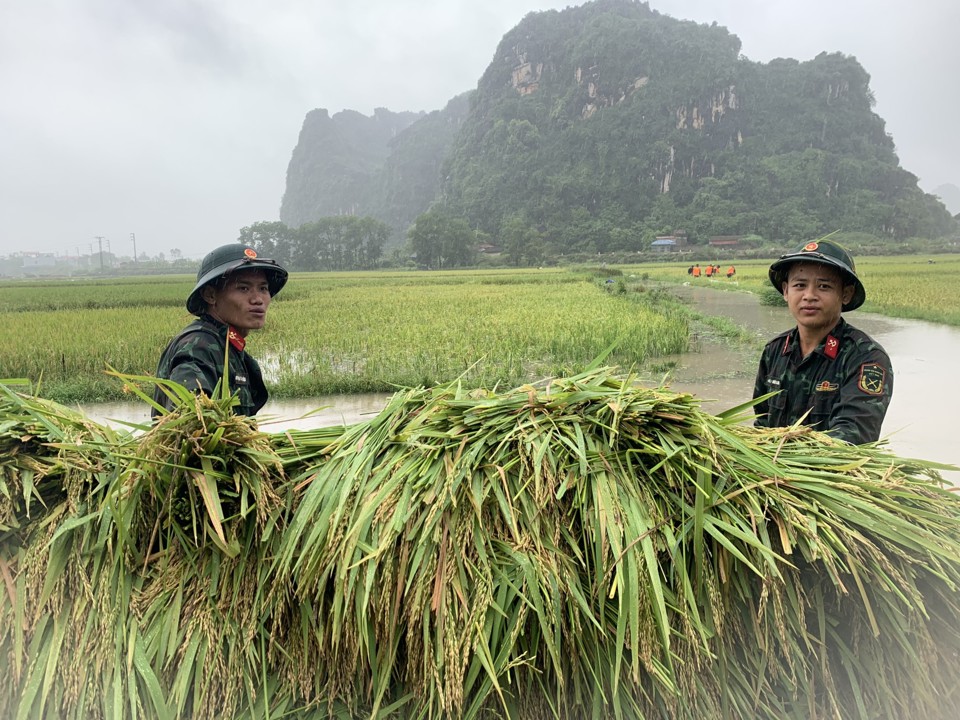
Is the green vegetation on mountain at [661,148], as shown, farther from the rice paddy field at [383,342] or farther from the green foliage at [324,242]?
the rice paddy field at [383,342]

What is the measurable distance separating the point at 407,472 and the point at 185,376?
38.8 inches

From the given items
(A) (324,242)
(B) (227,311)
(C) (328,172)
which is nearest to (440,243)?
(A) (324,242)

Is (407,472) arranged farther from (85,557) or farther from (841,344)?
(841,344)

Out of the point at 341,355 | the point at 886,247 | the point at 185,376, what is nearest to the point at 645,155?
the point at 886,247

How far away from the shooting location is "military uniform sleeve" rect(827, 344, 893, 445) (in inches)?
62.5

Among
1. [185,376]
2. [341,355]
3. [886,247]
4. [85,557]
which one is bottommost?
[341,355]

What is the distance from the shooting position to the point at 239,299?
186cm

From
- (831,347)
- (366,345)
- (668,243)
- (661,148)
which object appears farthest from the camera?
(661,148)

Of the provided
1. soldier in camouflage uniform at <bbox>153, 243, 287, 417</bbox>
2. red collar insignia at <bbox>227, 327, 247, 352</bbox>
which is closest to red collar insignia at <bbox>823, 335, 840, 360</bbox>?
soldier in camouflage uniform at <bbox>153, 243, 287, 417</bbox>

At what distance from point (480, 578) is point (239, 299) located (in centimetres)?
143

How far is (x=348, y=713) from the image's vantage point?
1.06 metres

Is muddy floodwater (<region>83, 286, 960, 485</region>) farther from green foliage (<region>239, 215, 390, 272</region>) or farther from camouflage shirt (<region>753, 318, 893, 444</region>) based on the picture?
green foliage (<region>239, 215, 390, 272</region>)

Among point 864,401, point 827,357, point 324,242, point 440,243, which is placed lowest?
point 864,401

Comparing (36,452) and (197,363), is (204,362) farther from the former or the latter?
(36,452)
